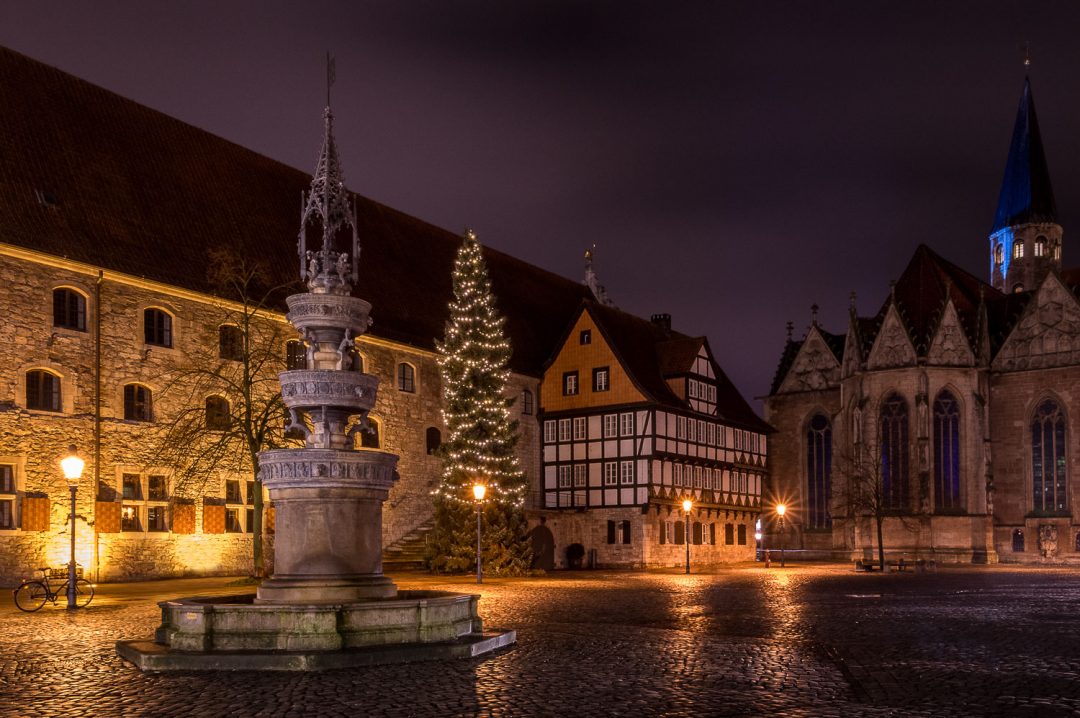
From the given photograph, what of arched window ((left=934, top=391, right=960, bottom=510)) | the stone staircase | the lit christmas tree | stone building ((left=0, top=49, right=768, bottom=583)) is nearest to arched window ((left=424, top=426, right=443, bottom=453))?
stone building ((left=0, top=49, right=768, bottom=583))

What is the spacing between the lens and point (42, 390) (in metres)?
29.8

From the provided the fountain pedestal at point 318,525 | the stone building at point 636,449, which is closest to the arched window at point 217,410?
the stone building at point 636,449

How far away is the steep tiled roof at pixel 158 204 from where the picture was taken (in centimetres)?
3139

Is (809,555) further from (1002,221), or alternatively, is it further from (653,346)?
(1002,221)

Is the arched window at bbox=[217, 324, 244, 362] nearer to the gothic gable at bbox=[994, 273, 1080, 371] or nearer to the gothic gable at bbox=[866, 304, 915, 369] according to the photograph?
the gothic gable at bbox=[866, 304, 915, 369]

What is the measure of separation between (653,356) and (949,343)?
66.0 feet

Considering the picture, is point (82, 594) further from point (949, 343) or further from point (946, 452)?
point (949, 343)

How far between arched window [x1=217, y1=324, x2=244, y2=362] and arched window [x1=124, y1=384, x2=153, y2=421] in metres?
3.10

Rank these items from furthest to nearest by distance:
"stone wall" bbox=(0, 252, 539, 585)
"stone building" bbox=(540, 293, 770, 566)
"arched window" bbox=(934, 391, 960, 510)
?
"arched window" bbox=(934, 391, 960, 510) → "stone building" bbox=(540, 293, 770, 566) → "stone wall" bbox=(0, 252, 539, 585)

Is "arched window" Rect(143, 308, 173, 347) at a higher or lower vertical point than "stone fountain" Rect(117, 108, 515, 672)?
higher

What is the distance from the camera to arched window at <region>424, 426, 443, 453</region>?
43.6m

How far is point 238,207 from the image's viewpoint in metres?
39.7

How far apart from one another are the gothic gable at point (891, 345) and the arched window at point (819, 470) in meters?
8.58

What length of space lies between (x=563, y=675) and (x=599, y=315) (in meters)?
37.1
